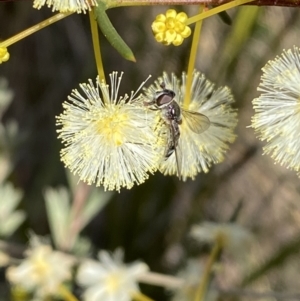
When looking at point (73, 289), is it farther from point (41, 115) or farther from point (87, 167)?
point (87, 167)

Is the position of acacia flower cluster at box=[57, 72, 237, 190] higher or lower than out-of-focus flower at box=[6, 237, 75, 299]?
higher

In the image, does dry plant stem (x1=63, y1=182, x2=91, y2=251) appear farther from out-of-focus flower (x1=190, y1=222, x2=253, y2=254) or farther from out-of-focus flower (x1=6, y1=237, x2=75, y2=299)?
out-of-focus flower (x1=190, y1=222, x2=253, y2=254)

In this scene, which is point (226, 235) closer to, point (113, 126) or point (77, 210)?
point (77, 210)

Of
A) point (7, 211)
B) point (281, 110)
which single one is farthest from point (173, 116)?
point (7, 211)

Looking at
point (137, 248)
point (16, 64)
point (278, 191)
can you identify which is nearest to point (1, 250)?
point (137, 248)

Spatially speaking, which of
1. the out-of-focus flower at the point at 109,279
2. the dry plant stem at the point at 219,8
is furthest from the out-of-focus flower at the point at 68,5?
the out-of-focus flower at the point at 109,279

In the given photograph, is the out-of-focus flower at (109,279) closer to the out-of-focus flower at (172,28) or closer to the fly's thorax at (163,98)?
the fly's thorax at (163,98)

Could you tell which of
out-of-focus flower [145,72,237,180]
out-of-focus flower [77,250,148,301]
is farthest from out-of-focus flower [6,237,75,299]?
out-of-focus flower [145,72,237,180]
